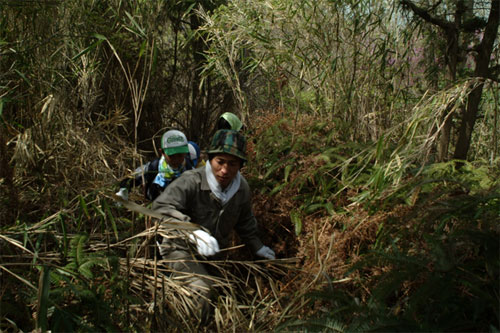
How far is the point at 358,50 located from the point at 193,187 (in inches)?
78.2

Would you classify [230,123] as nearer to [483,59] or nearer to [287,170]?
[287,170]

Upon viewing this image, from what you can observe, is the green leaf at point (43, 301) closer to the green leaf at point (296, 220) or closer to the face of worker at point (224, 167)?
the face of worker at point (224, 167)

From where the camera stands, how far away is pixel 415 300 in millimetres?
1808

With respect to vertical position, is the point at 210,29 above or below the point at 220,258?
above

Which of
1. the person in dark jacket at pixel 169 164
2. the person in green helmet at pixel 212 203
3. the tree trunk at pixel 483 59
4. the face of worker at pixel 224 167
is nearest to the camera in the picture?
the person in green helmet at pixel 212 203

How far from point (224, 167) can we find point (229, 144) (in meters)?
0.15

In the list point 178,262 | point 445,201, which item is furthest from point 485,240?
point 178,262

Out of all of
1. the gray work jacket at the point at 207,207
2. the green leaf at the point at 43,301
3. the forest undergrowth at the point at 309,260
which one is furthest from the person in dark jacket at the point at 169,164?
the green leaf at the point at 43,301

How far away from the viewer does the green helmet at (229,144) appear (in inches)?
110

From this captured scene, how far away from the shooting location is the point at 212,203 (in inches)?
115

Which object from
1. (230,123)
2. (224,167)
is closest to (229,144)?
(224,167)

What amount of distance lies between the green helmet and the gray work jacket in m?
0.22

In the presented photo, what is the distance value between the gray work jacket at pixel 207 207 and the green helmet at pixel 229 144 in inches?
8.8

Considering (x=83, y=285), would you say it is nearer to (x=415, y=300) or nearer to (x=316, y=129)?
(x=415, y=300)
